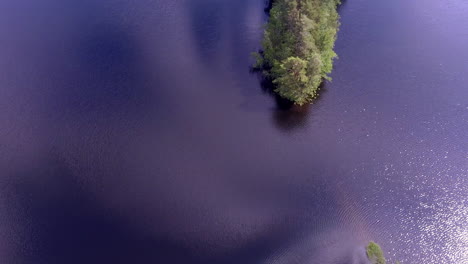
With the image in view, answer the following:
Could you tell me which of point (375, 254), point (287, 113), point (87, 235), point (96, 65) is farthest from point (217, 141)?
point (96, 65)

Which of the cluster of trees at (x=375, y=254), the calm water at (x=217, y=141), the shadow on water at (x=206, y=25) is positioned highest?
the shadow on water at (x=206, y=25)

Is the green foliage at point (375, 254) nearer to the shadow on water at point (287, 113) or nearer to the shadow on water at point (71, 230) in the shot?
the shadow on water at point (71, 230)

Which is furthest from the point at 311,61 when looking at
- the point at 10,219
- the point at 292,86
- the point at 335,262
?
the point at 10,219

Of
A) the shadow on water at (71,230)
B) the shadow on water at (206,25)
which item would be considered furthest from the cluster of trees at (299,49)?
the shadow on water at (71,230)

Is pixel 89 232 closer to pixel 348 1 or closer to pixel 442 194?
pixel 442 194

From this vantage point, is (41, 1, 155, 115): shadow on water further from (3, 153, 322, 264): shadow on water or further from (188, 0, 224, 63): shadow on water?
(3, 153, 322, 264): shadow on water
